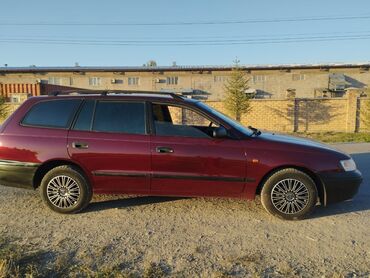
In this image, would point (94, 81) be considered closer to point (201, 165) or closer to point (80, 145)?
point (80, 145)

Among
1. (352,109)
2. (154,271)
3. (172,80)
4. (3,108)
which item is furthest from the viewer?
(172,80)

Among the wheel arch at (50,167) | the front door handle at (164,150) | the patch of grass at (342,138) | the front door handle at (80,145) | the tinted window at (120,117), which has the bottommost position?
the patch of grass at (342,138)

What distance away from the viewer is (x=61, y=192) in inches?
190

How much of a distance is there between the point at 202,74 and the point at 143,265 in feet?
141

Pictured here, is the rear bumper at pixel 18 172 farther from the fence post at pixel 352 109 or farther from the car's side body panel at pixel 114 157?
the fence post at pixel 352 109

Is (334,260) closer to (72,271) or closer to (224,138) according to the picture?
(224,138)

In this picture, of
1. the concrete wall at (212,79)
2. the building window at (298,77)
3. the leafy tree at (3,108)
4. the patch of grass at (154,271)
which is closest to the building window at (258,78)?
the concrete wall at (212,79)

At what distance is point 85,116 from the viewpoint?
489cm

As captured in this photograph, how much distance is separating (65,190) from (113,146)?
914mm

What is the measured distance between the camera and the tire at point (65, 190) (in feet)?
15.8

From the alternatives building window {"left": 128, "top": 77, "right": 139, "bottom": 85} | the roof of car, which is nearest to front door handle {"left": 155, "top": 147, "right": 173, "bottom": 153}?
the roof of car

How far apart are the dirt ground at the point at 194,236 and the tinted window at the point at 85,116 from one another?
3.87ft

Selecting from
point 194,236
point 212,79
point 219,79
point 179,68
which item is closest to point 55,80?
point 179,68

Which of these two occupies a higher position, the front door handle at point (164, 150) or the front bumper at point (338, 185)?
the front door handle at point (164, 150)
